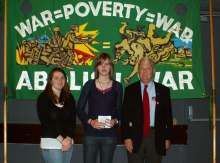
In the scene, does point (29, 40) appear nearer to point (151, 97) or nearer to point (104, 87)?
point (104, 87)

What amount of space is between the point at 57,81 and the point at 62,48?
1.06 m

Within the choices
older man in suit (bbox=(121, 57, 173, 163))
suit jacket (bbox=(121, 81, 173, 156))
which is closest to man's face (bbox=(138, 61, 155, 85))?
older man in suit (bbox=(121, 57, 173, 163))

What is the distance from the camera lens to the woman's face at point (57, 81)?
2846 millimetres

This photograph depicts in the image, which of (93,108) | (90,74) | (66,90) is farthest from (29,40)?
(93,108)

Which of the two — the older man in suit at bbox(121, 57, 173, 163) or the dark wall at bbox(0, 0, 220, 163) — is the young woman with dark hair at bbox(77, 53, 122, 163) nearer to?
the older man in suit at bbox(121, 57, 173, 163)

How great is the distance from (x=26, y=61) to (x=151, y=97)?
5.77 feet

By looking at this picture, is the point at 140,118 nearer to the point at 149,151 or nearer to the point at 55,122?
the point at 149,151

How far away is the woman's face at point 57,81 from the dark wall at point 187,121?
50.7 inches

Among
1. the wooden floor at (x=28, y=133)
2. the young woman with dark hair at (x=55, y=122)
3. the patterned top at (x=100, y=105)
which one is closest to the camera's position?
the young woman with dark hair at (x=55, y=122)

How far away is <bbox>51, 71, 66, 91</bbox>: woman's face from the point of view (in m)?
2.85

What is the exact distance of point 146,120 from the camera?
2.91 metres

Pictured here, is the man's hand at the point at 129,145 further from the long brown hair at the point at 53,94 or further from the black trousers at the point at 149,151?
the long brown hair at the point at 53,94

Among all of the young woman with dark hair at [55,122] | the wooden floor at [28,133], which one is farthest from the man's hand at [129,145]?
the wooden floor at [28,133]

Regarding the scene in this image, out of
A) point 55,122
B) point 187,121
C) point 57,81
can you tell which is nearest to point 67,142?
point 55,122
